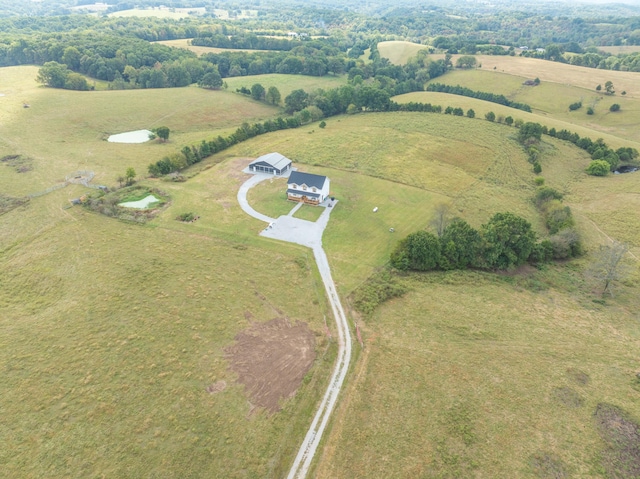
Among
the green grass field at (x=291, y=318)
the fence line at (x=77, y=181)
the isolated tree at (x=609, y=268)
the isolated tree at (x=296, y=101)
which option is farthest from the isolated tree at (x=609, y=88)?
the fence line at (x=77, y=181)

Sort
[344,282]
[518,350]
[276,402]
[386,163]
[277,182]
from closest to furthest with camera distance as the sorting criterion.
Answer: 1. [276,402]
2. [518,350]
3. [344,282]
4. [277,182]
5. [386,163]

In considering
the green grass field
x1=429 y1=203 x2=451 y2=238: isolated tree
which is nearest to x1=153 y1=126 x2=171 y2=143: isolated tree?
the green grass field

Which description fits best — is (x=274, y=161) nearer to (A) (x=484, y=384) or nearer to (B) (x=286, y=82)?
(A) (x=484, y=384)

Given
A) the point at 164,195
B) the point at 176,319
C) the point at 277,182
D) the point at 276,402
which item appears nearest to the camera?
the point at 276,402

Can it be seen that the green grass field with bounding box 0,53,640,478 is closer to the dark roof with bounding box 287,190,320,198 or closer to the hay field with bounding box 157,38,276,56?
the dark roof with bounding box 287,190,320,198

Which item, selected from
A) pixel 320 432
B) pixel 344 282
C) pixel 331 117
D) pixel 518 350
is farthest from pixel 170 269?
pixel 331 117

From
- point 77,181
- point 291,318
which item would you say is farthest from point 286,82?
point 291,318

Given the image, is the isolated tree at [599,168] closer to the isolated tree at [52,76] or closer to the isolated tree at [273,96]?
the isolated tree at [273,96]

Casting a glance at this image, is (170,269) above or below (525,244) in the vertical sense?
below

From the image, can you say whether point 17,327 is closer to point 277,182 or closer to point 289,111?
point 277,182
